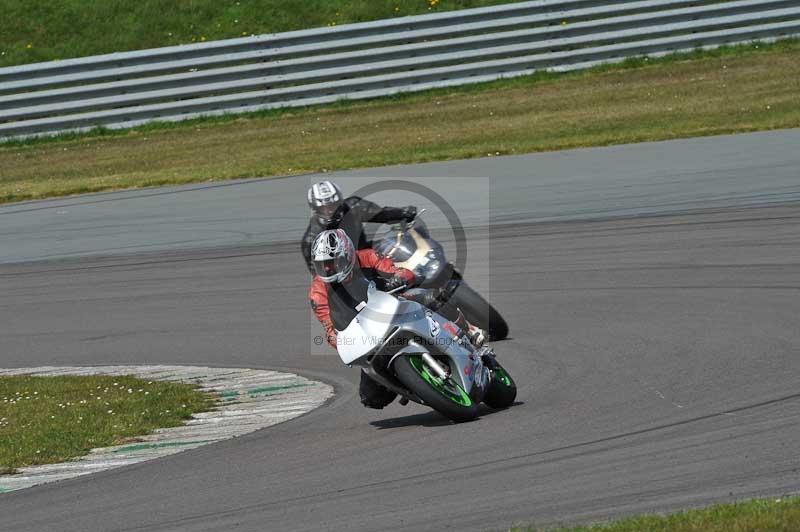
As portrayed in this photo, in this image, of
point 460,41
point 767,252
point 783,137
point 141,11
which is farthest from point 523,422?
point 141,11

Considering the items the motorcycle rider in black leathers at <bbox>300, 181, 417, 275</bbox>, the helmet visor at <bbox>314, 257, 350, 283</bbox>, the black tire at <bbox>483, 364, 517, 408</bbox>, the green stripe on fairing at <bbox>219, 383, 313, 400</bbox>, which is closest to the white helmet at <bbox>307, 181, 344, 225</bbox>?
the motorcycle rider in black leathers at <bbox>300, 181, 417, 275</bbox>

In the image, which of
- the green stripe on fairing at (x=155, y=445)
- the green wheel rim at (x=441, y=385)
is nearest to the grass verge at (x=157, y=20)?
the green stripe on fairing at (x=155, y=445)

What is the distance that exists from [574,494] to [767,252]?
6668 millimetres

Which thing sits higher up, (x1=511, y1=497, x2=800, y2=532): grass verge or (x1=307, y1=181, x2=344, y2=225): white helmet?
(x1=307, y1=181, x2=344, y2=225): white helmet

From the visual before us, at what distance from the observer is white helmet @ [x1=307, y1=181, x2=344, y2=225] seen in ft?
31.2

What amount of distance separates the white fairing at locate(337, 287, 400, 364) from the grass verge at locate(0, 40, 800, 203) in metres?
11.3

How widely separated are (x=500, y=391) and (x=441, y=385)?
1.86ft

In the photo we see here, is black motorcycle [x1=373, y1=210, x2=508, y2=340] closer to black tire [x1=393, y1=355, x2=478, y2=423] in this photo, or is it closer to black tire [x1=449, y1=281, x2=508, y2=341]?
black tire [x1=449, y1=281, x2=508, y2=341]

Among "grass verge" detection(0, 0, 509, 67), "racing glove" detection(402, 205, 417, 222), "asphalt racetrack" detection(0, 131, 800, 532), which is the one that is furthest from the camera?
"grass verge" detection(0, 0, 509, 67)

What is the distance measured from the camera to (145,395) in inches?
412

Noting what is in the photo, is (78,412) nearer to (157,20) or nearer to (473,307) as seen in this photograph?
(473,307)

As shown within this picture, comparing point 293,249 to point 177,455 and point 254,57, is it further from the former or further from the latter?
point 254,57

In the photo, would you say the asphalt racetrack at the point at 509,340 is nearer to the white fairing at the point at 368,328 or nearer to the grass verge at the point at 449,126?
the white fairing at the point at 368,328

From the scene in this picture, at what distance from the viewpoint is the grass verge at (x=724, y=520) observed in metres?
5.69
